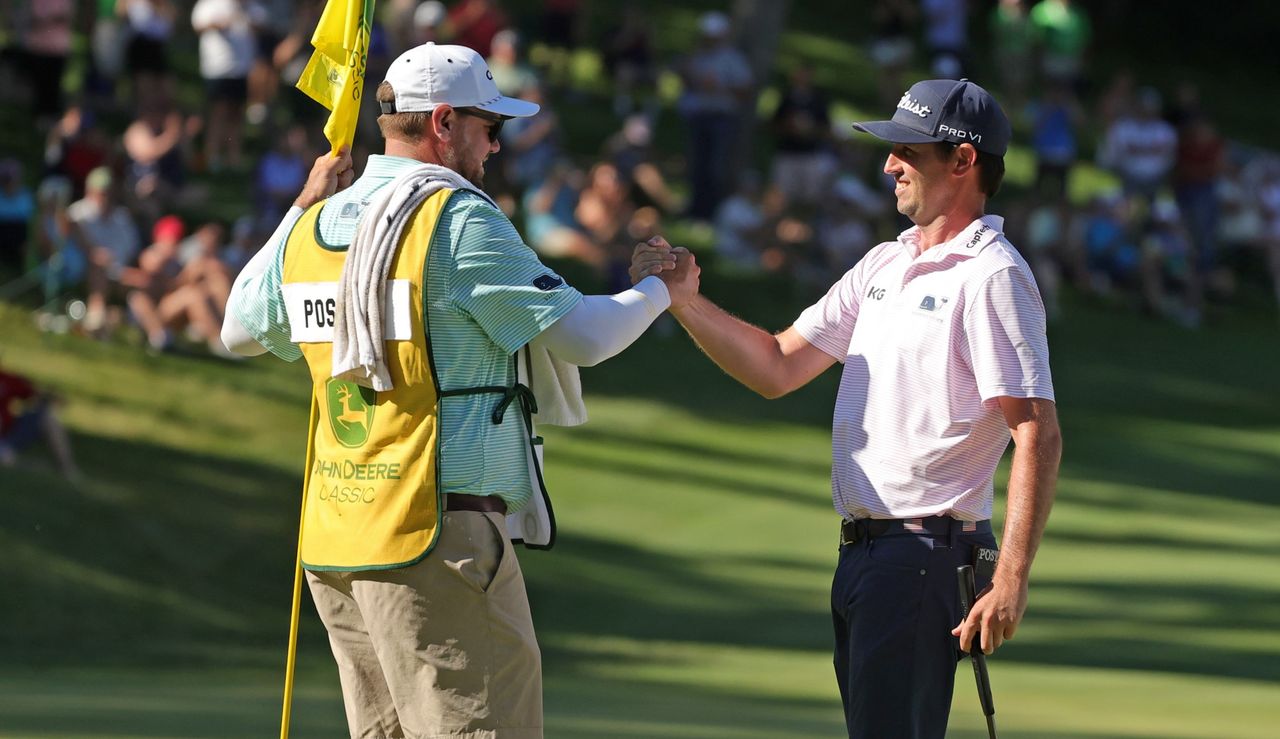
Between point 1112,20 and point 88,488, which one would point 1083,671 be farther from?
point 1112,20

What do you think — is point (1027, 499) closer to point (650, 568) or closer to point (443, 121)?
point (443, 121)

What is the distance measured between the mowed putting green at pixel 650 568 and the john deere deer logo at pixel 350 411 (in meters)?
4.10

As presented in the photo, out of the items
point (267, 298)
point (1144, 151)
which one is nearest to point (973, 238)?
point (267, 298)

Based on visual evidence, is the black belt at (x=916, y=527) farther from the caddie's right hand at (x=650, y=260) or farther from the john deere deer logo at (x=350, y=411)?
the john deere deer logo at (x=350, y=411)

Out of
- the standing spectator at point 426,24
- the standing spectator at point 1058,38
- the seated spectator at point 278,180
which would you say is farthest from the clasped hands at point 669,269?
the standing spectator at point 1058,38

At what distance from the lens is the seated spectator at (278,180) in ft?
58.6

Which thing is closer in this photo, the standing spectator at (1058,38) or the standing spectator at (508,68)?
the standing spectator at (508,68)

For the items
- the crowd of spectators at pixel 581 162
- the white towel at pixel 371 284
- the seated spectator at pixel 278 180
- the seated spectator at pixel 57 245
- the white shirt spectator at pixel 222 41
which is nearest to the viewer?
the white towel at pixel 371 284

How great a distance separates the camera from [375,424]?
470 centimetres

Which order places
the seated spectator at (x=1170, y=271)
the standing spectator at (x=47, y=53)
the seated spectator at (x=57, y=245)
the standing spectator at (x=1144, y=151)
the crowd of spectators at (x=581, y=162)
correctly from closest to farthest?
the seated spectator at (x=57, y=245), the crowd of spectators at (x=581, y=162), the standing spectator at (x=47, y=53), the seated spectator at (x=1170, y=271), the standing spectator at (x=1144, y=151)

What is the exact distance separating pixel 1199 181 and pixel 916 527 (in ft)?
66.4

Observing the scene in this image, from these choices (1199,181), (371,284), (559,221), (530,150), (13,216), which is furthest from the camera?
(1199,181)

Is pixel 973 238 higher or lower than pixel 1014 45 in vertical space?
higher

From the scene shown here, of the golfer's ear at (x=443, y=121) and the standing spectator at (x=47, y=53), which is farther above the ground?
the golfer's ear at (x=443, y=121)
